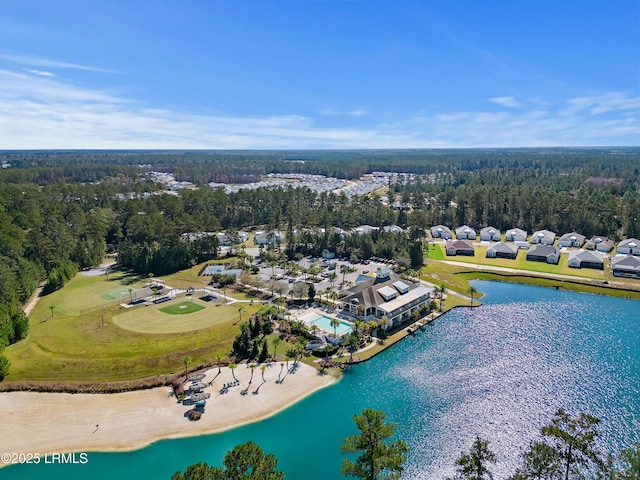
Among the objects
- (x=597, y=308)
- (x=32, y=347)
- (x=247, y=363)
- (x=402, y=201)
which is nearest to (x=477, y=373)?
(x=247, y=363)

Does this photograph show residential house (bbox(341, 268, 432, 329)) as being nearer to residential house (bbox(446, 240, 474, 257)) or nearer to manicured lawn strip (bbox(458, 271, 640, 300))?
manicured lawn strip (bbox(458, 271, 640, 300))

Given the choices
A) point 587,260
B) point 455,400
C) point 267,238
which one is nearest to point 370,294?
point 455,400

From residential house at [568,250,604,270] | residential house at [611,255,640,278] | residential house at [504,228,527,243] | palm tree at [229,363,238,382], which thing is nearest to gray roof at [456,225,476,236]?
residential house at [504,228,527,243]

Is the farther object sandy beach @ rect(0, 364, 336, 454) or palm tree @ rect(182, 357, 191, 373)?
palm tree @ rect(182, 357, 191, 373)

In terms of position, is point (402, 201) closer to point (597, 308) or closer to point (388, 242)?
point (388, 242)

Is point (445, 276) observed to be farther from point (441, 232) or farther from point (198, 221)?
point (198, 221)

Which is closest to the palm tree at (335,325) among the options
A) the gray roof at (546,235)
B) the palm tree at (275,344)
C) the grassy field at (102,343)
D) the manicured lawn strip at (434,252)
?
the palm tree at (275,344)

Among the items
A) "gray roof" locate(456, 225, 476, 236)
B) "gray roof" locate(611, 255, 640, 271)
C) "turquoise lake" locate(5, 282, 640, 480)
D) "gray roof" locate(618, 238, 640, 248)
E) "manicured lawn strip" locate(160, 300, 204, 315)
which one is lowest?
"manicured lawn strip" locate(160, 300, 204, 315)
